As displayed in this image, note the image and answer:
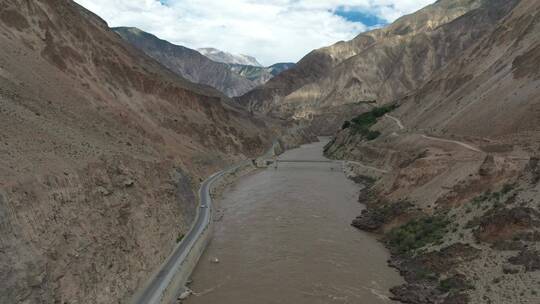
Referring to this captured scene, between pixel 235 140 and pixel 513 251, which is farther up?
pixel 235 140

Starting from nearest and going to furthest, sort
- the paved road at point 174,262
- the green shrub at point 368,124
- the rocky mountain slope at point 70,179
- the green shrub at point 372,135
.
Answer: the rocky mountain slope at point 70,179 < the paved road at point 174,262 < the green shrub at point 372,135 < the green shrub at point 368,124

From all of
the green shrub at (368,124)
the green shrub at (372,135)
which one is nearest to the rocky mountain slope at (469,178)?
the green shrub at (372,135)

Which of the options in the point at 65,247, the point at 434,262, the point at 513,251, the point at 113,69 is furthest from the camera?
the point at 113,69

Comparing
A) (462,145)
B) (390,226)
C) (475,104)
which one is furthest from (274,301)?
(475,104)

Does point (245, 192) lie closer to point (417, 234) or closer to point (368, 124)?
point (417, 234)

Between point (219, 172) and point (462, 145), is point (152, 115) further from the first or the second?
point (462, 145)

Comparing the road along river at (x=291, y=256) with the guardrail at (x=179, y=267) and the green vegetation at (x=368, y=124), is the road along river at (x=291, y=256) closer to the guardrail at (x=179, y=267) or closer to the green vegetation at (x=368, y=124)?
the guardrail at (x=179, y=267)

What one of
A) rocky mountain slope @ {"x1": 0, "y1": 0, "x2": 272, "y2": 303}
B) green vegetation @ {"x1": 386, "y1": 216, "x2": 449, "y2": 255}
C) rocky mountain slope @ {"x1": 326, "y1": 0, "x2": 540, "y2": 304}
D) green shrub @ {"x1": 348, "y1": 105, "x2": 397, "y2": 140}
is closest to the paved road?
rocky mountain slope @ {"x1": 0, "y1": 0, "x2": 272, "y2": 303}

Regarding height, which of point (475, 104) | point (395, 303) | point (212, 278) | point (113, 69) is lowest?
point (395, 303)
